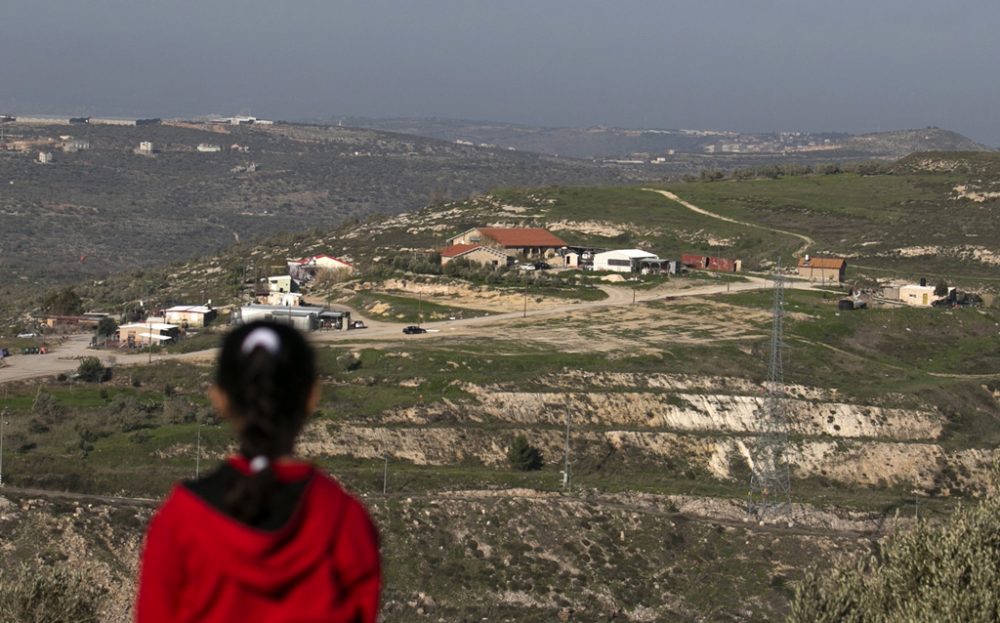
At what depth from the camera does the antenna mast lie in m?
44.7

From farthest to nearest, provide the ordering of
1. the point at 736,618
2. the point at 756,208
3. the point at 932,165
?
the point at 932,165
the point at 756,208
the point at 736,618

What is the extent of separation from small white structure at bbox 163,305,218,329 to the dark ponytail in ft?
227

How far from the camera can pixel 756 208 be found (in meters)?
119

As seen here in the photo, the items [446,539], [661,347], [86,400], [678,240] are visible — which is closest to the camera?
[446,539]

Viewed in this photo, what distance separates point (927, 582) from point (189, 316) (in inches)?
2273

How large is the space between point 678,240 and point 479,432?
57510mm

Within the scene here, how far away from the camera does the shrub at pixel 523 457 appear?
49.5 metres

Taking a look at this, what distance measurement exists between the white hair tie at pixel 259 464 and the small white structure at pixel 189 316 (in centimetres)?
6936

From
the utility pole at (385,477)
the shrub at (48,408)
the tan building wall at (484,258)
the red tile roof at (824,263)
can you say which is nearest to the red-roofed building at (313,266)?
the tan building wall at (484,258)

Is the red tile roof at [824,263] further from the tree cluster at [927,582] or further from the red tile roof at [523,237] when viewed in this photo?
the tree cluster at [927,582]

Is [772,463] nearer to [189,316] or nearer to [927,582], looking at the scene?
[927,582]

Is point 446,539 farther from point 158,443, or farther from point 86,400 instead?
point 86,400

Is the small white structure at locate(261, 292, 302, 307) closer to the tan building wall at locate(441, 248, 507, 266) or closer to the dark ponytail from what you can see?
the tan building wall at locate(441, 248, 507, 266)

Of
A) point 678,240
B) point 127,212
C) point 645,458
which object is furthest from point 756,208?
point 127,212
